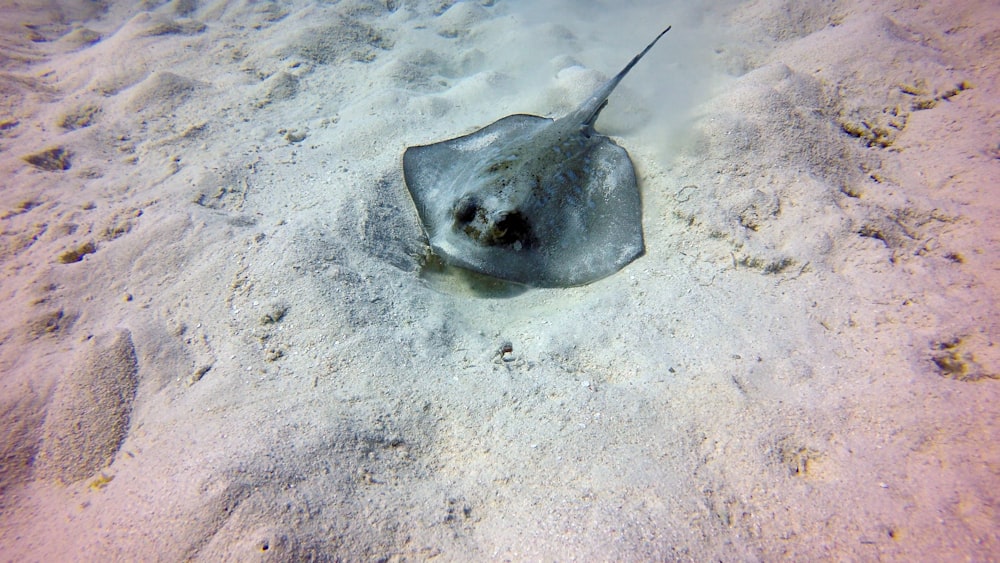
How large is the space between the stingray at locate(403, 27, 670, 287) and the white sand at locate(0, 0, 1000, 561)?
0.27 meters

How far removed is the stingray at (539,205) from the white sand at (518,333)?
0.27 meters

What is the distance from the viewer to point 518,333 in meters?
3.18

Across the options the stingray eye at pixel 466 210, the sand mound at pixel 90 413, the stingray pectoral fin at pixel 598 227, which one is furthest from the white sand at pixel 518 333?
the stingray eye at pixel 466 210

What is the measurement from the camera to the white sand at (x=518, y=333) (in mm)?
1927

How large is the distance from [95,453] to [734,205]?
5.16m

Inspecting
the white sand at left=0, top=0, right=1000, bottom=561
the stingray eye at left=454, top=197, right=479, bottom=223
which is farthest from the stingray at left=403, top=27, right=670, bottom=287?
the white sand at left=0, top=0, right=1000, bottom=561

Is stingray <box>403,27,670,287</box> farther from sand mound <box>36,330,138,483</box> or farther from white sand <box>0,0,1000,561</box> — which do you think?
sand mound <box>36,330,138,483</box>

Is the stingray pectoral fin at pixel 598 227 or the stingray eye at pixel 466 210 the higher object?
the stingray eye at pixel 466 210

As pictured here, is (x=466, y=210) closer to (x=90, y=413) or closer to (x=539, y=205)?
(x=539, y=205)

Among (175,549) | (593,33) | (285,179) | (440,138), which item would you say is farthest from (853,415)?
(593,33)

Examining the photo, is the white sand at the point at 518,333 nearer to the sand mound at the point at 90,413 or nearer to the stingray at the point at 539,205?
the sand mound at the point at 90,413

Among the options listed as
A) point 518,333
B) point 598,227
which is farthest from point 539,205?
point 518,333

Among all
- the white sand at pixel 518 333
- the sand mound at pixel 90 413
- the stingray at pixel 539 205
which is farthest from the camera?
the stingray at pixel 539 205

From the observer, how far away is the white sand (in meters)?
1.93
